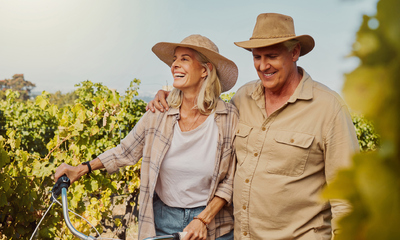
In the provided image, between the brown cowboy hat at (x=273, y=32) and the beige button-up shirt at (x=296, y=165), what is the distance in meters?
0.25

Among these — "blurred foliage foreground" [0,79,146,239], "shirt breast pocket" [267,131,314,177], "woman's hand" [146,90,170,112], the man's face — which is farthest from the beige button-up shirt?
"blurred foliage foreground" [0,79,146,239]

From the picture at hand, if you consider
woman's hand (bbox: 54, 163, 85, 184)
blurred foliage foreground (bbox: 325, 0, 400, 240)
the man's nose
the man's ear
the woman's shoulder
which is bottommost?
blurred foliage foreground (bbox: 325, 0, 400, 240)

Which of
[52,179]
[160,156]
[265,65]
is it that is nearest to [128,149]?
[160,156]

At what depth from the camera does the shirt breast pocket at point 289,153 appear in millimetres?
1982

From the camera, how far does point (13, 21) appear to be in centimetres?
5162

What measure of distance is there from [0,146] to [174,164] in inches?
54.9

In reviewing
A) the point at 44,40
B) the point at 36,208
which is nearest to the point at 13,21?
the point at 44,40

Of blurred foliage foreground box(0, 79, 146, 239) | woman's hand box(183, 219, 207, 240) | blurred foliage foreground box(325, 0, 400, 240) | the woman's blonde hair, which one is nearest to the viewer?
blurred foliage foreground box(325, 0, 400, 240)

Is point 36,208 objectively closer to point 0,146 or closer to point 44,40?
point 0,146

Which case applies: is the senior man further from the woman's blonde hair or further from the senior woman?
the woman's blonde hair

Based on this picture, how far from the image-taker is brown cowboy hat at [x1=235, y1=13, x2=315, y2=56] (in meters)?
2.13

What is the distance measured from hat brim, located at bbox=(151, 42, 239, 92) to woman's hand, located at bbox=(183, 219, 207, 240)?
2.94 feet

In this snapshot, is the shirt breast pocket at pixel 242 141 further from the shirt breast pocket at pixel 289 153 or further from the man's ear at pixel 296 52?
the man's ear at pixel 296 52

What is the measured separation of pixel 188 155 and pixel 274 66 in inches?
26.9
